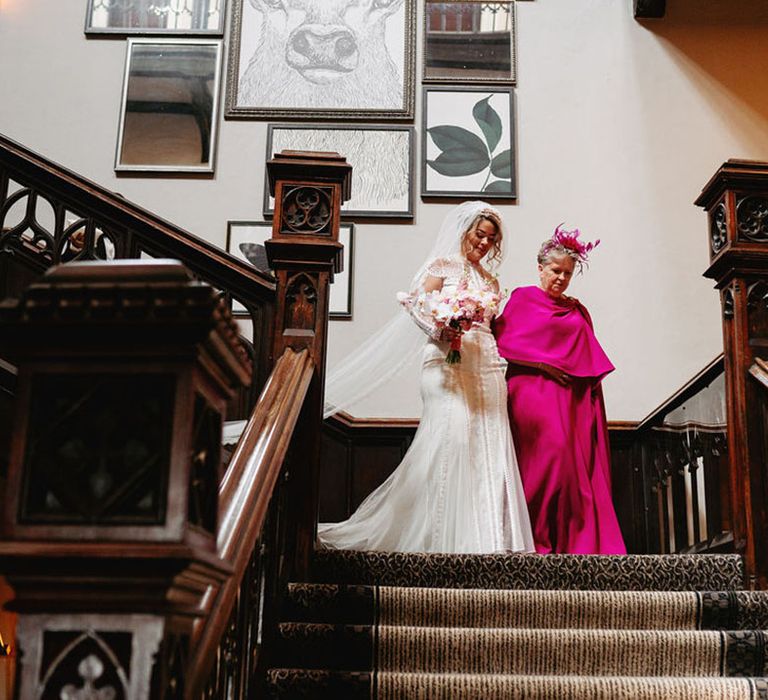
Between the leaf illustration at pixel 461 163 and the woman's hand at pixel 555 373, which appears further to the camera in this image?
the leaf illustration at pixel 461 163

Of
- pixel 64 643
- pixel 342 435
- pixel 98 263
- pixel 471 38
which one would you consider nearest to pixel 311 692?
pixel 64 643

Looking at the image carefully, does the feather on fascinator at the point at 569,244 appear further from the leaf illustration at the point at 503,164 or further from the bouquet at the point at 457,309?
the leaf illustration at the point at 503,164

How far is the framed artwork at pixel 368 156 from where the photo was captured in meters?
7.34

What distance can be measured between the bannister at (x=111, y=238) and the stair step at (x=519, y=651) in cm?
110

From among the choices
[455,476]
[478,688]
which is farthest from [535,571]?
[455,476]

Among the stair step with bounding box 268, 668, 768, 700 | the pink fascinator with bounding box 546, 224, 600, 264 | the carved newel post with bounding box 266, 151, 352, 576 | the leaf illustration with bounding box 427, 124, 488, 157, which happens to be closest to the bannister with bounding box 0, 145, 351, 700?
the stair step with bounding box 268, 668, 768, 700

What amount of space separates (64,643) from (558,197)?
633cm

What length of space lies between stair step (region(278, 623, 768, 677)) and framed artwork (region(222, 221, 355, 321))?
392 centimetres

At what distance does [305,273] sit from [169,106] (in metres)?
4.23

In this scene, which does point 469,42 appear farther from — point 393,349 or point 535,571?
point 535,571

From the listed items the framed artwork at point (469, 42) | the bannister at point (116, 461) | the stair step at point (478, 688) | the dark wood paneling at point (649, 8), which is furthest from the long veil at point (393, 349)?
the bannister at point (116, 461)

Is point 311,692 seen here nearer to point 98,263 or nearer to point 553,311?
point 98,263

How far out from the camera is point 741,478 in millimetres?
4078

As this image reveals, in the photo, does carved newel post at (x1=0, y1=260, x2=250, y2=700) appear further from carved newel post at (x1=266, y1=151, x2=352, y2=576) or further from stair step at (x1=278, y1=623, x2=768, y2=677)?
carved newel post at (x1=266, y1=151, x2=352, y2=576)
